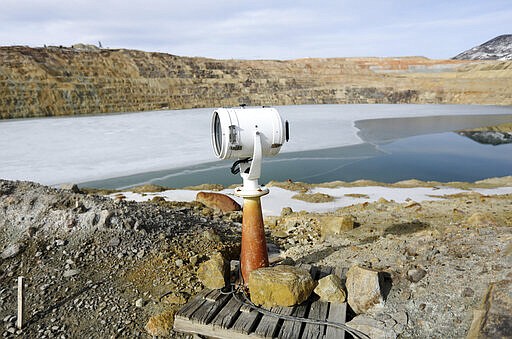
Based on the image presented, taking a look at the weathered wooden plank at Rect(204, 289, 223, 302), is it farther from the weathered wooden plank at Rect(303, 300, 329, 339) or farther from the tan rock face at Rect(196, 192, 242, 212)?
the tan rock face at Rect(196, 192, 242, 212)

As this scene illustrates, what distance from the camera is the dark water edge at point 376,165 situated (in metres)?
13.9

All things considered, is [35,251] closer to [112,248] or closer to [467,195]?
[112,248]

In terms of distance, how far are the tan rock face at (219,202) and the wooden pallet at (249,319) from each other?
4.34m

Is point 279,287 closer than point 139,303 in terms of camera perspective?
Yes

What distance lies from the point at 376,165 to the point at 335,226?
10.3 metres

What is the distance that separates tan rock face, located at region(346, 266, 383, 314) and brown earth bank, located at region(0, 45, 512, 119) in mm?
34431

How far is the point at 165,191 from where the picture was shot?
10.8 meters

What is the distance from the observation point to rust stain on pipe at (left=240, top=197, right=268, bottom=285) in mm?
3861

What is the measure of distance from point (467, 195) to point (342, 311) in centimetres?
783

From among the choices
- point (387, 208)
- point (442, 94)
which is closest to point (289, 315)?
point (387, 208)

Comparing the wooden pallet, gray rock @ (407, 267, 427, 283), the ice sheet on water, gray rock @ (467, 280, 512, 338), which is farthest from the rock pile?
the ice sheet on water

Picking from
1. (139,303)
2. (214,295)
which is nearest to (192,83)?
(139,303)

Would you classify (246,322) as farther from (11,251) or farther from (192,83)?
(192,83)

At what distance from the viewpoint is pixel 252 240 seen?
3932 millimetres
